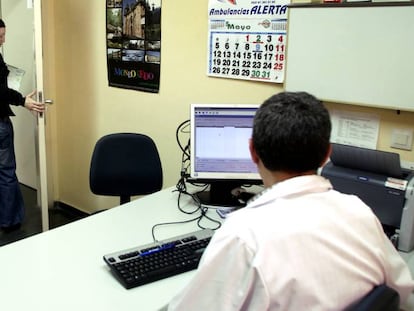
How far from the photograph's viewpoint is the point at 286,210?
995mm

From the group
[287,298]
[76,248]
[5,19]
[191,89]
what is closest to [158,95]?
[191,89]

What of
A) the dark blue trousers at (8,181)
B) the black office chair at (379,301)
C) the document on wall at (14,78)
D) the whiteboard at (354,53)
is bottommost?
the dark blue trousers at (8,181)

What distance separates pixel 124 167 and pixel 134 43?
3.20 feet

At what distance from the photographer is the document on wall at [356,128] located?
2.07 meters

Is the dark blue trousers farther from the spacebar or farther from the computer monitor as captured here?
the spacebar

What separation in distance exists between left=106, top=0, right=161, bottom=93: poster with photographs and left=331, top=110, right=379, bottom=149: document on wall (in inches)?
49.0

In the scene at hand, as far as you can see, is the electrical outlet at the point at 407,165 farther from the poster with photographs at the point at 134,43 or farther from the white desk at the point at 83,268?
the poster with photographs at the point at 134,43

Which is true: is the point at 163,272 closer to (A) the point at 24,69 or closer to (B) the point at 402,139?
(B) the point at 402,139

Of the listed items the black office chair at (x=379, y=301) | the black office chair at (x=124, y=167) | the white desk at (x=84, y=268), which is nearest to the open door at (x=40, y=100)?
the black office chair at (x=124, y=167)

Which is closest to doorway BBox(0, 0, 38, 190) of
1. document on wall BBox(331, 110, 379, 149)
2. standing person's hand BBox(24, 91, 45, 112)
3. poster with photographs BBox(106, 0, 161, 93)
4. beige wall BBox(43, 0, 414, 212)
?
beige wall BBox(43, 0, 414, 212)

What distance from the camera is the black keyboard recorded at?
57.7 inches

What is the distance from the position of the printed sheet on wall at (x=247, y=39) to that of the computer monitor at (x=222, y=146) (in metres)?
0.43

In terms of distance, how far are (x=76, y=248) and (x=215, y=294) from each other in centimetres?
81

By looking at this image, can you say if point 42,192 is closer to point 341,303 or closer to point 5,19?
point 5,19
